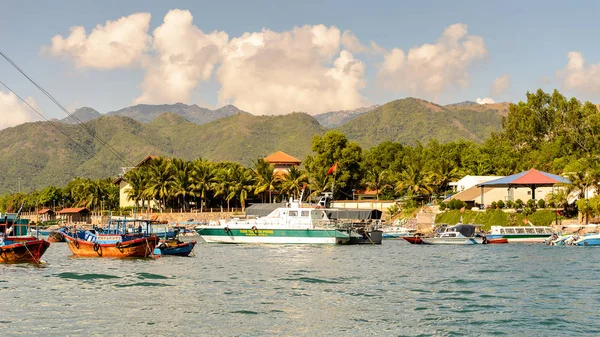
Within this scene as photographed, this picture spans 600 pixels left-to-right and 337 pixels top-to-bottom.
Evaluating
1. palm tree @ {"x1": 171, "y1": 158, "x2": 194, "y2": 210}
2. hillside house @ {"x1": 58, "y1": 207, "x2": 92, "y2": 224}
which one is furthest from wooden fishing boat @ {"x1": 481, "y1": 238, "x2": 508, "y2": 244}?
hillside house @ {"x1": 58, "y1": 207, "x2": 92, "y2": 224}

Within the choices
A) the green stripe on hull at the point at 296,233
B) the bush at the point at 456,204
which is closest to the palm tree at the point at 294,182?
the bush at the point at 456,204

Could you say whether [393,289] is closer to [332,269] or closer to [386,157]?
[332,269]

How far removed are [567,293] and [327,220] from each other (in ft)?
139

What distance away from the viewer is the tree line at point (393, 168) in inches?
4843

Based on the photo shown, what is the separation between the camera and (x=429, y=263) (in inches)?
2046

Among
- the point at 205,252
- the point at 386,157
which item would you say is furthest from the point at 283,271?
the point at 386,157

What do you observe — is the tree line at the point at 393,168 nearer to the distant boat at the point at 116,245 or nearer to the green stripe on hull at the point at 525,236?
the green stripe on hull at the point at 525,236

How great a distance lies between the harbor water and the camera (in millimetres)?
26969

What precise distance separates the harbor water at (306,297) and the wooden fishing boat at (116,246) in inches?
77.9

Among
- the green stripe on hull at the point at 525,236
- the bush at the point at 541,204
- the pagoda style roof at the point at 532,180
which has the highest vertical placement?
the pagoda style roof at the point at 532,180

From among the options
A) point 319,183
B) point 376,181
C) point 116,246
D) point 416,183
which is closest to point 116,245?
point 116,246

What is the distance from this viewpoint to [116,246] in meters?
57.5

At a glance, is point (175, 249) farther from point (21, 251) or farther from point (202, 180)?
point (202, 180)

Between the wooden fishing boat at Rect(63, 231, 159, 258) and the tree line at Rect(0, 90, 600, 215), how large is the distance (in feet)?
221
